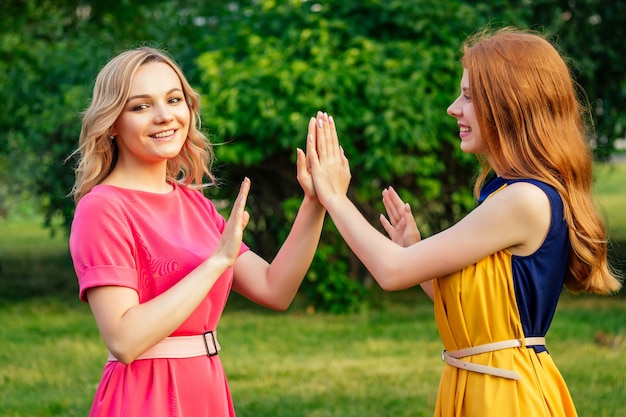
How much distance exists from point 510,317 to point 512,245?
0.21 meters

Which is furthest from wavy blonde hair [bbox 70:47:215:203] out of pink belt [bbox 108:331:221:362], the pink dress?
pink belt [bbox 108:331:221:362]

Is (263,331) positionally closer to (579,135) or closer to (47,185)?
(47,185)

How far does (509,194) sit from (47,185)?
794 centimetres

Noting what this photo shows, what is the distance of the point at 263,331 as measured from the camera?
8.37m

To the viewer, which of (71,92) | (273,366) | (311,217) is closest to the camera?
(311,217)

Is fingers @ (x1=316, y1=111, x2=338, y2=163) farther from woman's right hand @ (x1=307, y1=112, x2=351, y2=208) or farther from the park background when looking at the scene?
the park background

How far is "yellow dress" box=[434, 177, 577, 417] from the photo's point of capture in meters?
2.80

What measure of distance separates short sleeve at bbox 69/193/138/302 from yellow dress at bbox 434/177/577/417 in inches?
37.4

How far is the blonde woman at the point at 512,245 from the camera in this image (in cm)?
280

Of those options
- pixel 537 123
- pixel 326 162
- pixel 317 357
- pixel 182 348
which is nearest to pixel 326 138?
pixel 326 162

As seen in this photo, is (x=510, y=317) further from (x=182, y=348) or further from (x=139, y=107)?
(x=139, y=107)

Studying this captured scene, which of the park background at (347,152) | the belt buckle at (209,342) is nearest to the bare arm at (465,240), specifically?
the belt buckle at (209,342)

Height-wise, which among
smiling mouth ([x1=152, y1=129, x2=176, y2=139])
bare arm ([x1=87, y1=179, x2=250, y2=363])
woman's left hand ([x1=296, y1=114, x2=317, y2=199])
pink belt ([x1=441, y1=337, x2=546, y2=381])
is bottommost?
pink belt ([x1=441, y1=337, x2=546, y2=381])

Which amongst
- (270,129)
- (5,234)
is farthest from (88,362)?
(5,234)
